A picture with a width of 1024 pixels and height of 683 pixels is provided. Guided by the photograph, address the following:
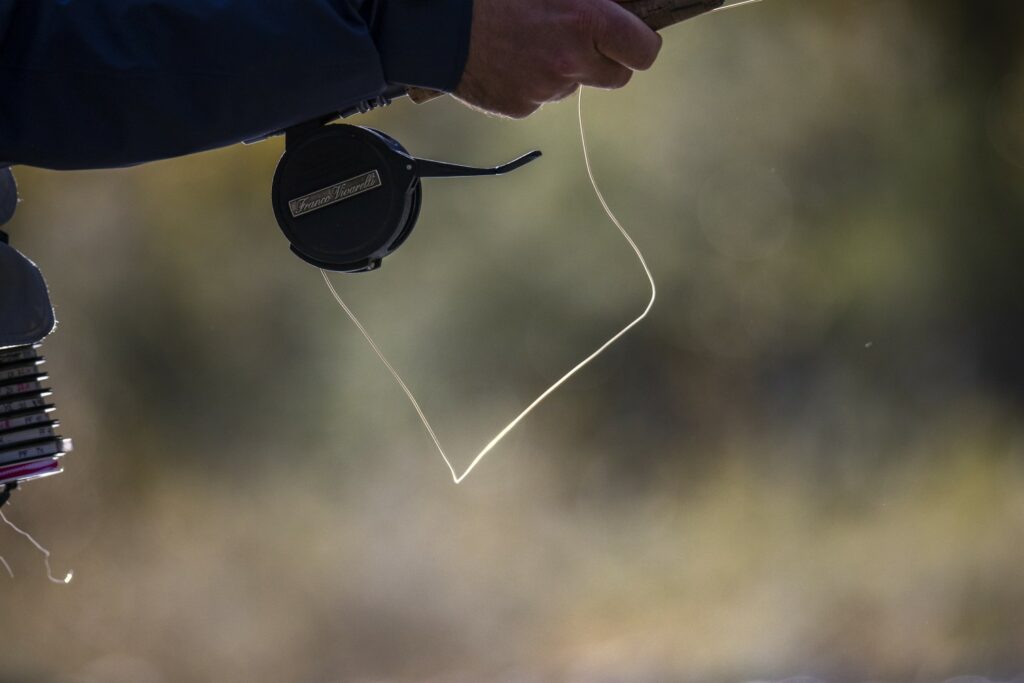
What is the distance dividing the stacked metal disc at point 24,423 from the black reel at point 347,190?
1.21ft

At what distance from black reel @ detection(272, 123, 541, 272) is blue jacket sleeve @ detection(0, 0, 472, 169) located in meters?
0.09

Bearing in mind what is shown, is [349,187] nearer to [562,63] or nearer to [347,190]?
[347,190]

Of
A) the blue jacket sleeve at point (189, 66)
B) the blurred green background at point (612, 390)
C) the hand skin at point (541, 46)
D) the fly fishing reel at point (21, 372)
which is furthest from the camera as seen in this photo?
the blurred green background at point (612, 390)

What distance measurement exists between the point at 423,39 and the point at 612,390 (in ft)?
6.49

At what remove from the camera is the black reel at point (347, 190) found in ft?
3.57

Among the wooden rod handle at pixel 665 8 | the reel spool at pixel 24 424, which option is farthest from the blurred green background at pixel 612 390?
the wooden rod handle at pixel 665 8

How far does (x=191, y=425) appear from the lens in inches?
114

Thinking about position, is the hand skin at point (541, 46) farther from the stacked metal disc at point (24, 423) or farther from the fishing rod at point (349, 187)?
the stacked metal disc at point (24, 423)

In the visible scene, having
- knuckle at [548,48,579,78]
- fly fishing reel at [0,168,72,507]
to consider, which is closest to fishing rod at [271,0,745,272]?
knuckle at [548,48,579,78]

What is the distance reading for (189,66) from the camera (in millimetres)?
921

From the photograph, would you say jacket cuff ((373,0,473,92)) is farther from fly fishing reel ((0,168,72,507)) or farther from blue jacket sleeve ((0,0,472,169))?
fly fishing reel ((0,168,72,507))

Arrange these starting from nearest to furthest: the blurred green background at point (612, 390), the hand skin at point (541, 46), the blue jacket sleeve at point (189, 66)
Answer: the blue jacket sleeve at point (189, 66)
the hand skin at point (541, 46)
the blurred green background at point (612, 390)

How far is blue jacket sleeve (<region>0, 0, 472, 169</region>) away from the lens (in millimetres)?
892

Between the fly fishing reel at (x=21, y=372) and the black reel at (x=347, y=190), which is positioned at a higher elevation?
the black reel at (x=347, y=190)
